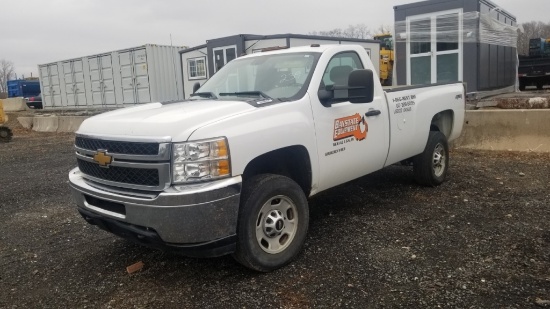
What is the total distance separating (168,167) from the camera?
3158mm

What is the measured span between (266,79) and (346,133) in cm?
97

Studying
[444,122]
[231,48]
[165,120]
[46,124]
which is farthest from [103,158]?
[46,124]

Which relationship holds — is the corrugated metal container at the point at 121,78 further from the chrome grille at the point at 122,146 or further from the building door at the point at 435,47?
the chrome grille at the point at 122,146

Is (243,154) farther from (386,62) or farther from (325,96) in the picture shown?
(386,62)

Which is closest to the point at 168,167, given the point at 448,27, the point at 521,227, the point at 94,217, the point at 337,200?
the point at 94,217

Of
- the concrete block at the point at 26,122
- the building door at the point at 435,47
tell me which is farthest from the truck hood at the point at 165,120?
the concrete block at the point at 26,122

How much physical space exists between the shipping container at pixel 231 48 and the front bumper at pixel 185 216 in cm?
1128

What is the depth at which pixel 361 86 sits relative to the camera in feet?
13.2

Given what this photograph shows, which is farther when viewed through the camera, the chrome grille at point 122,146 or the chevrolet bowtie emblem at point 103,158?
the chevrolet bowtie emblem at point 103,158

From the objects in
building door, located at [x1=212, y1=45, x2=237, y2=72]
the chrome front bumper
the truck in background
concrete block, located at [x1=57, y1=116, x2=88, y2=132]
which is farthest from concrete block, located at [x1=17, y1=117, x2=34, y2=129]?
the truck in background

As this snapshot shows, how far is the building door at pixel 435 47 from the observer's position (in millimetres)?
12758

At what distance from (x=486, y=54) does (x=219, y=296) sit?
12592 millimetres

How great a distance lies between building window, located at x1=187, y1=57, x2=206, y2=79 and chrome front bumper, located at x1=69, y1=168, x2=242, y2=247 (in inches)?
629

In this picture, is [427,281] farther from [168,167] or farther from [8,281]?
[8,281]
